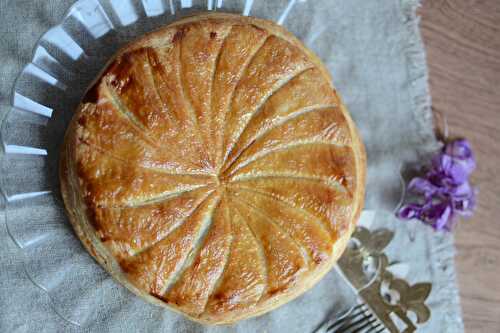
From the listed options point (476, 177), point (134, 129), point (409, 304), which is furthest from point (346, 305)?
point (134, 129)

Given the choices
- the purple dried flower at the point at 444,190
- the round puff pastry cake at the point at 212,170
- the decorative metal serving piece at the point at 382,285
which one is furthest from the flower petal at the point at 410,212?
the round puff pastry cake at the point at 212,170

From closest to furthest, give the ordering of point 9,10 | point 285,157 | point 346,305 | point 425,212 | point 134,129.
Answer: point 134,129 < point 285,157 < point 9,10 < point 346,305 < point 425,212

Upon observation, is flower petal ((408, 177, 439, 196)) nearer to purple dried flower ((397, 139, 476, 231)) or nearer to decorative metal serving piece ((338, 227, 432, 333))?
purple dried flower ((397, 139, 476, 231))

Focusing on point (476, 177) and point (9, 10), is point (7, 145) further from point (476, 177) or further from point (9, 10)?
point (476, 177)

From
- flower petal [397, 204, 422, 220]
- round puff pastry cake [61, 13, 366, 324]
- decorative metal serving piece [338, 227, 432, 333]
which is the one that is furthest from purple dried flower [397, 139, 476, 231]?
round puff pastry cake [61, 13, 366, 324]

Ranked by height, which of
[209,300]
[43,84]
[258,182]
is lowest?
[209,300]

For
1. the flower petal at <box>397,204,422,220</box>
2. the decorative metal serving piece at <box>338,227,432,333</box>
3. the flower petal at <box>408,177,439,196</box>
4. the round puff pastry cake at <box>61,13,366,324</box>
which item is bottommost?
the decorative metal serving piece at <box>338,227,432,333</box>
